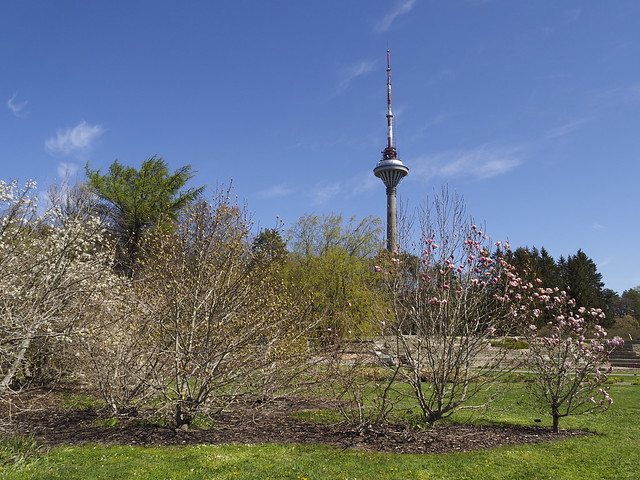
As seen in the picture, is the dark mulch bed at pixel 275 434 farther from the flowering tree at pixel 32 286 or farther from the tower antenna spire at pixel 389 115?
the tower antenna spire at pixel 389 115

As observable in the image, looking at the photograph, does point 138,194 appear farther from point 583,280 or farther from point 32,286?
point 583,280

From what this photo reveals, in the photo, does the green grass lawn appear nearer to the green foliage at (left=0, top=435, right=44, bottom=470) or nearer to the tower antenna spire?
the green foliage at (left=0, top=435, right=44, bottom=470)

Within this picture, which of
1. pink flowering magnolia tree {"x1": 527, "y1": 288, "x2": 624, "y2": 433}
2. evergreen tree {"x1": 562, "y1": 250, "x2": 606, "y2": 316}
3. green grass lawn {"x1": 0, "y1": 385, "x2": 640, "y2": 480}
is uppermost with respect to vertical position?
evergreen tree {"x1": 562, "y1": 250, "x2": 606, "y2": 316}

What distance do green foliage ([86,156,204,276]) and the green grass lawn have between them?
19.6 meters

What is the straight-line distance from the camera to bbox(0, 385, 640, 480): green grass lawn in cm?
538

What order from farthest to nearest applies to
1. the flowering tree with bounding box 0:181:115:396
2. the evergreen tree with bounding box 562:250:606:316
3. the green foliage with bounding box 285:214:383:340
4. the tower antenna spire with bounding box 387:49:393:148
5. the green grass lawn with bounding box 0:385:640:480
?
the tower antenna spire with bounding box 387:49:393:148, the evergreen tree with bounding box 562:250:606:316, the green foliage with bounding box 285:214:383:340, the flowering tree with bounding box 0:181:115:396, the green grass lawn with bounding box 0:385:640:480

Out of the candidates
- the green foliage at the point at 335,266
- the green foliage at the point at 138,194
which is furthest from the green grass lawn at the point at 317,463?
the green foliage at the point at 138,194

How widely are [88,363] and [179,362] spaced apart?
3.02 meters

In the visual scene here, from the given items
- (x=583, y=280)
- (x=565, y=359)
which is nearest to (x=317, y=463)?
(x=565, y=359)

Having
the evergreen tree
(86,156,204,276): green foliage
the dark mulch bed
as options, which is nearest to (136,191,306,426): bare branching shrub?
the dark mulch bed

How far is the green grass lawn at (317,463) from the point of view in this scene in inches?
212

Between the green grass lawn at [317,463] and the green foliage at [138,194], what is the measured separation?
19599mm

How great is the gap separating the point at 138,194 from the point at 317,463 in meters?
22.4

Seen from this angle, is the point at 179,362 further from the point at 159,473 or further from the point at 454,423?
the point at 454,423
